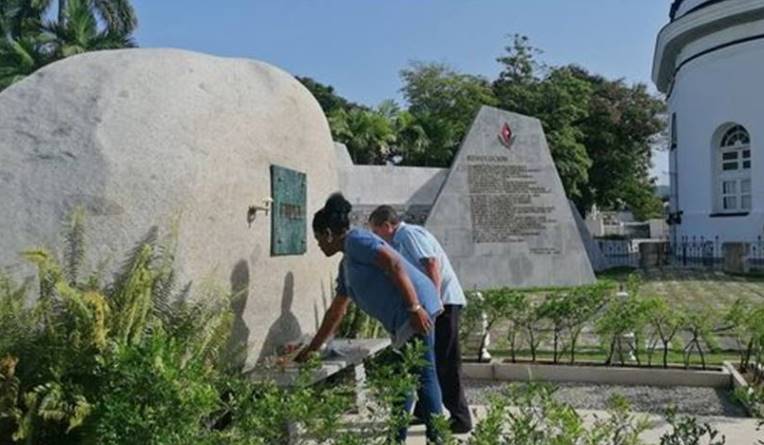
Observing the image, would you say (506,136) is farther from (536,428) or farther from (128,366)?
(128,366)

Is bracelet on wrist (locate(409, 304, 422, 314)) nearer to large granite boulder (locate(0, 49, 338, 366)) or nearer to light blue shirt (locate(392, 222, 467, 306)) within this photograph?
light blue shirt (locate(392, 222, 467, 306))

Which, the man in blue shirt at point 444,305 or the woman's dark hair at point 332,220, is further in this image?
the man in blue shirt at point 444,305

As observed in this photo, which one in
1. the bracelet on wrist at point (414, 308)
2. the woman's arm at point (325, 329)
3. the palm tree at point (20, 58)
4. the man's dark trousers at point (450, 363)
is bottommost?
the man's dark trousers at point (450, 363)

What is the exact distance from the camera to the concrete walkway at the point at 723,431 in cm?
515

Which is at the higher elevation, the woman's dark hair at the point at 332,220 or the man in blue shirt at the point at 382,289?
the woman's dark hair at the point at 332,220

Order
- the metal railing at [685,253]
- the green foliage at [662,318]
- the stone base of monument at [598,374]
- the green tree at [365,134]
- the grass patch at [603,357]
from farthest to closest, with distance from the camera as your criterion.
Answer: the green tree at [365,134] < the metal railing at [685,253] < the grass patch at [603,357] < the green foliage at [662,318] < the stone base of monument at [598,374]

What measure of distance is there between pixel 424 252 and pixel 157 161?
6.12 ft

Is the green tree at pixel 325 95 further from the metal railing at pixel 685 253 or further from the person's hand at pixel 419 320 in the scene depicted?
the person's hand at pixel 419 320

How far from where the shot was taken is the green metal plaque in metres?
5.03

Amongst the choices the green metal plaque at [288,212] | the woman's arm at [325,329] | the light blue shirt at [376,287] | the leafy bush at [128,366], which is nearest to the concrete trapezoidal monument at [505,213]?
the green metal plaque at [288,212]

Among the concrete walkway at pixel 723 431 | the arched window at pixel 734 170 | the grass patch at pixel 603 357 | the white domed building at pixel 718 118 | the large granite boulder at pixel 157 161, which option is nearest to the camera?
the large granite boulder at pixel 157 161

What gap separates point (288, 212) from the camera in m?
5.26

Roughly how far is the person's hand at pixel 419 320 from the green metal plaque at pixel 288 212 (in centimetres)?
114

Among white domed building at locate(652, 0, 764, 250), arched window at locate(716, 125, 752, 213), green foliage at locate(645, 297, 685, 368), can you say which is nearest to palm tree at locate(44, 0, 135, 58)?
white domed building at locate(652, 0, 764, 250)
